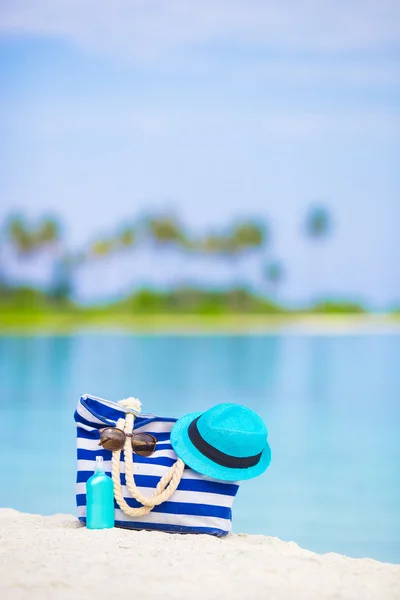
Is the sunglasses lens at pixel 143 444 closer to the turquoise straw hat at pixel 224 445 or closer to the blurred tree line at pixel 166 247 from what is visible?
the turquoise straw hat at pixel 224 445

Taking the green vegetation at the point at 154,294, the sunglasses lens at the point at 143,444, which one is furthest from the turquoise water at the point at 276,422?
the green vegetation at the point at 154,294

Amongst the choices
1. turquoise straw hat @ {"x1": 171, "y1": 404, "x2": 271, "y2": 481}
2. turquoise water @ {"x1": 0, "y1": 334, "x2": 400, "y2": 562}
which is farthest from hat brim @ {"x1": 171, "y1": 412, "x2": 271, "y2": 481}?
turquoise water @ {"x1": 0, "y1": 334, "x2": 400, "y2": 562}

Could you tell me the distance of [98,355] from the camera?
11367mm

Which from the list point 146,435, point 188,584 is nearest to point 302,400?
point 146,435

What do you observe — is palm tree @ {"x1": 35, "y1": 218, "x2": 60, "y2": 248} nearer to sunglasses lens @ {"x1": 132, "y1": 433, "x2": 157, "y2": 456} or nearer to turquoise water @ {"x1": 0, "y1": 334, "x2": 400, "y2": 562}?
turquoise water @ {"x1": 0, "y1": 334, "x2": 400, "y2": 562}

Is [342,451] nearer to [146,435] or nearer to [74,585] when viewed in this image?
[146,435]

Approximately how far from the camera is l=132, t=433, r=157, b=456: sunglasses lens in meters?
2.29

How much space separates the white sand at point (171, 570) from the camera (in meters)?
1.75

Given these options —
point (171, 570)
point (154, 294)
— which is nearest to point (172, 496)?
point (171, 570)

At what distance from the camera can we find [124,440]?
229cm

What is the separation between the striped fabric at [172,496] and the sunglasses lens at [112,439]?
0.13 feet

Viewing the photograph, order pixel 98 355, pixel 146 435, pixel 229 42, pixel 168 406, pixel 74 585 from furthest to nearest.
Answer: pixel 229 42 → pixel 98 355 → pixel 168 406 → pixel 146 435 → pixel 74 585

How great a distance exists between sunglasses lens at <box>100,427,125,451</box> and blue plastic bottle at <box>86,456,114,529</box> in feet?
0.14

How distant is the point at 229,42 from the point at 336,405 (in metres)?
23.8
